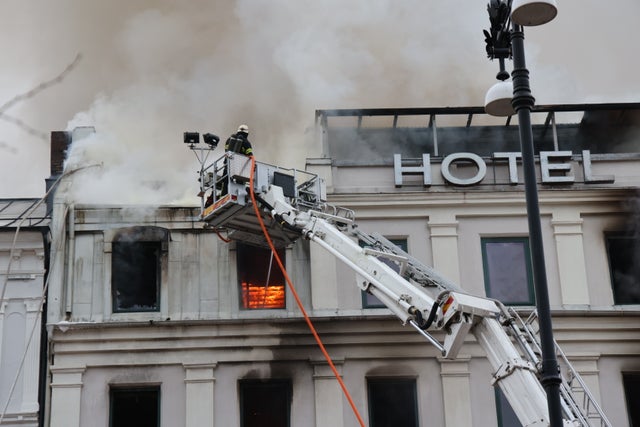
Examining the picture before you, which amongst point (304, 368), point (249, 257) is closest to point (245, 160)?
point (249, 257)

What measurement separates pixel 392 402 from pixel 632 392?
471cm

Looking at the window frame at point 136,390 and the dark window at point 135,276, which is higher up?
the dark window at point 135,276

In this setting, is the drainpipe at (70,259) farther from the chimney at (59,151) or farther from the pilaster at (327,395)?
the pilaster at (327,395)

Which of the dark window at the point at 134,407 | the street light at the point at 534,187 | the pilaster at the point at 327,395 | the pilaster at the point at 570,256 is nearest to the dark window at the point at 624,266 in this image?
the pilaster at the point at 570,256

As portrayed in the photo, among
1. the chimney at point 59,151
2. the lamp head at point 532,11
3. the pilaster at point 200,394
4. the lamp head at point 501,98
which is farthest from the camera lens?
the chimney at point 59,151

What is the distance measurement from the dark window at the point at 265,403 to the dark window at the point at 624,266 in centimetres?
692

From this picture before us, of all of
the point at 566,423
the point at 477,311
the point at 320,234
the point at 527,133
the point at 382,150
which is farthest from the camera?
the point at 382,150

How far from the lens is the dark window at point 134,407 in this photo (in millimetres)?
19781

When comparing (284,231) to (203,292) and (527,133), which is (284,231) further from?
(527,133)

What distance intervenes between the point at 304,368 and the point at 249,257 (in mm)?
2551

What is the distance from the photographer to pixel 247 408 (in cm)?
1994

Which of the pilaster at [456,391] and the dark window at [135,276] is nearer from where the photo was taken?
the pilaster at [456,391]

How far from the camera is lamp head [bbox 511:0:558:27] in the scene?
1074 centimetres

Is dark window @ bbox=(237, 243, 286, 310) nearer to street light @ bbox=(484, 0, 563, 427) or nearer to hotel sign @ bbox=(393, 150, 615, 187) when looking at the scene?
hotel sign @ bbox=(393, 150, 615, 187)
